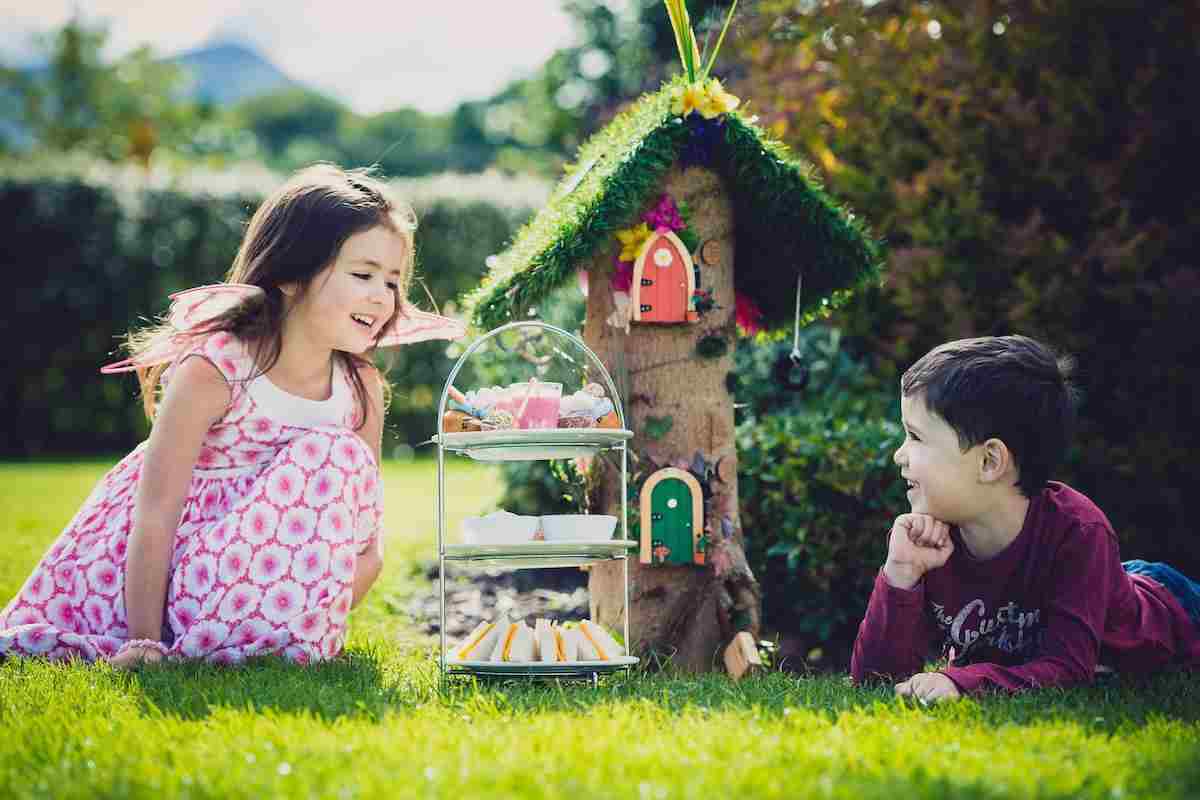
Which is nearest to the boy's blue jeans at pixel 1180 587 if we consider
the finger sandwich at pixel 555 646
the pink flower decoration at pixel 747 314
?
the pink flower decoration at pixel 747 314

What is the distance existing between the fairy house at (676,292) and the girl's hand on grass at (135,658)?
1.32 m

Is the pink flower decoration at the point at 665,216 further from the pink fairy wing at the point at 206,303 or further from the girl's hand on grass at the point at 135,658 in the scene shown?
the girl's hand on grass at the point at 135,658

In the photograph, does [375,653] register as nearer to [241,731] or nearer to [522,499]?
[241,731]

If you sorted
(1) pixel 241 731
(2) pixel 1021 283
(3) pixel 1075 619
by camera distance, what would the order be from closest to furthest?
(1) pixel 241 731 < (3) pixel 1075 619 < (2) pixel 1021 283

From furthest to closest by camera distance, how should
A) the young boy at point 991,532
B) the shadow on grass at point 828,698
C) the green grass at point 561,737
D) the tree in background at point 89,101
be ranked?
1. the tree in background at point 89,101
2. the young boy at point 991,532
3. the shadow on grass at point 828,698
4. the green grass at point 561,737

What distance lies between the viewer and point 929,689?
2.66 m

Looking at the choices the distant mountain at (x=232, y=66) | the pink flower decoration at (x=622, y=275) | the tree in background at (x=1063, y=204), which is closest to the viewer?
the pink flower decoration at (x=622, y=275)

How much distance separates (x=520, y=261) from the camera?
3.49m

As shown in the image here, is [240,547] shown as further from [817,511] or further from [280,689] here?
[817,511]

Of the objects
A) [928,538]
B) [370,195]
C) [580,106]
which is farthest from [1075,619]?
[580,106]

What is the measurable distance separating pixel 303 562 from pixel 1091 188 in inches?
158

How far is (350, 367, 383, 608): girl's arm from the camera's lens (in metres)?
3.62

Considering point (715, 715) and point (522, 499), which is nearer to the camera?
point (715, 715)

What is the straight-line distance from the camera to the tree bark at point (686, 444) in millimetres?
3566
